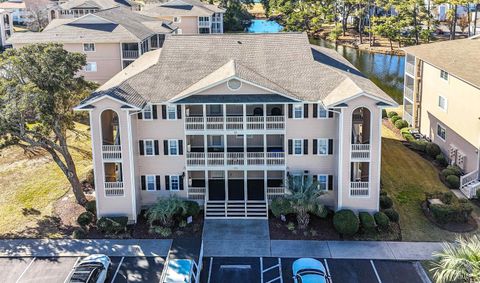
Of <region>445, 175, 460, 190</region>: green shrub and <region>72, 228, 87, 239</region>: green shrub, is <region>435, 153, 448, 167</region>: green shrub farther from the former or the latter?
<region>72, 228, 87, 239</region>: green shrub

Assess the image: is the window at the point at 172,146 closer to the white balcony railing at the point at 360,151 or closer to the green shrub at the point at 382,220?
the white balcony railing at the point at 360,151

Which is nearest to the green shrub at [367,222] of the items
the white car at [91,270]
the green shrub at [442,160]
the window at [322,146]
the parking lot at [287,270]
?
the parking lot at [287,270]

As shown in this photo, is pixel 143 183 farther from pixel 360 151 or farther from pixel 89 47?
pixel 89 47

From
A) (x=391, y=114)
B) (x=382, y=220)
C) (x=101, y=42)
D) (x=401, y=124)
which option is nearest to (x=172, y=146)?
(x=382, y=220)

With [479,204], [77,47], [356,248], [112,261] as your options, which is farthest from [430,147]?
[77,47]

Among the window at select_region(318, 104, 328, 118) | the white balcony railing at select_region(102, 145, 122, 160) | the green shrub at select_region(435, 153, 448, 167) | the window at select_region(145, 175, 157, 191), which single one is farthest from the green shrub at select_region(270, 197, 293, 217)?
the green shrub at select_region(435, 153, 448, 167)
